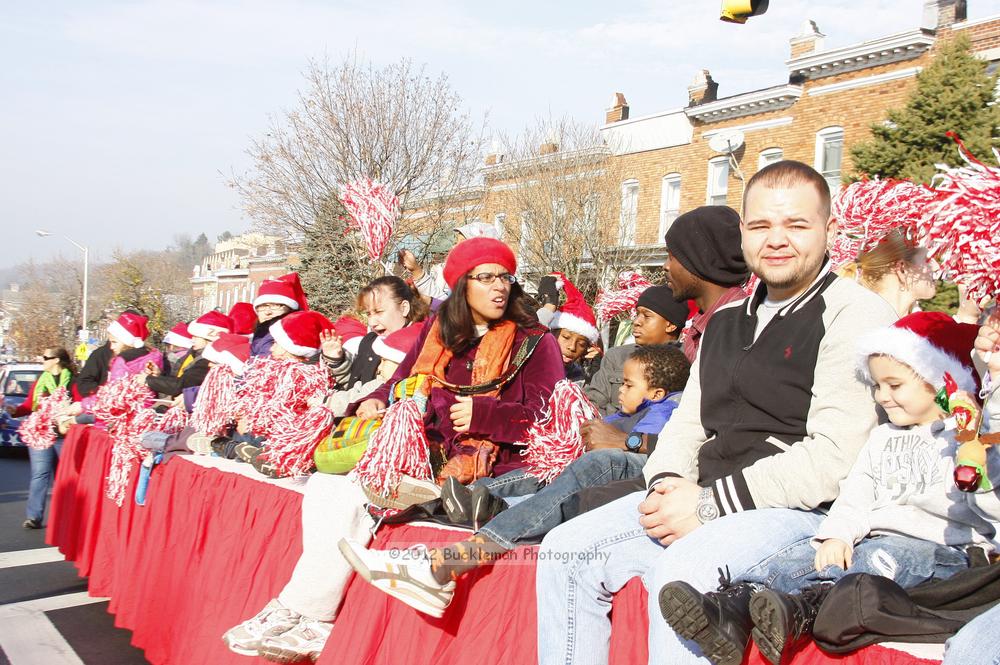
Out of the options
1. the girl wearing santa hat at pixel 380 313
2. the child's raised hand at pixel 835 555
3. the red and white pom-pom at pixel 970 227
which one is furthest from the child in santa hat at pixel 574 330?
the red and white pom-pom at pixel 970 227

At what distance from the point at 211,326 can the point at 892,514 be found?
678 centimetres

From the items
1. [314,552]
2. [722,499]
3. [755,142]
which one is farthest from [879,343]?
[755,142]

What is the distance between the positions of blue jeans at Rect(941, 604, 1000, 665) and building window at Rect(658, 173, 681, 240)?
24146mm

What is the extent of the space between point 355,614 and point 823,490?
2076mm

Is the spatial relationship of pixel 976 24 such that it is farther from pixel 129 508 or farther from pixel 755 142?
pixel 129 508

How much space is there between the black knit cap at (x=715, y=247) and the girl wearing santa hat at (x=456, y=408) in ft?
2.57

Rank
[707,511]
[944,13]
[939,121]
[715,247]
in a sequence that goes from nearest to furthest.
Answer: [707,511] < [715,247] < [939,121] < [944,13]

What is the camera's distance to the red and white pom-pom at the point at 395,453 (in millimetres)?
3809

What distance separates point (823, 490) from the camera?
259cm

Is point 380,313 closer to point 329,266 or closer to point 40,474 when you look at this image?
point 40,474

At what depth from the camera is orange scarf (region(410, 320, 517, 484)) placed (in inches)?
158

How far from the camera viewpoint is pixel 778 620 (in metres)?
2.12

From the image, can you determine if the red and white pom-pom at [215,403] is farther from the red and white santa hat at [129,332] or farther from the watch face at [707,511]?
the watch face at [707,511]

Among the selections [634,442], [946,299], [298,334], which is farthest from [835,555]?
[946,299]
